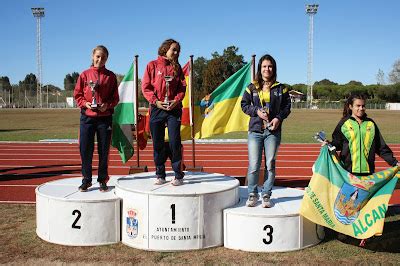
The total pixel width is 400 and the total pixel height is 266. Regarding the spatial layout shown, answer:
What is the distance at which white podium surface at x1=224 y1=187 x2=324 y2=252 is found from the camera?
447 centimetres

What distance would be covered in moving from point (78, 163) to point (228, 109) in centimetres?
Answer: 612

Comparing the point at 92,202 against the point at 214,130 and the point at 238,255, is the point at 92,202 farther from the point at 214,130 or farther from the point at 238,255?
the point at 214,130

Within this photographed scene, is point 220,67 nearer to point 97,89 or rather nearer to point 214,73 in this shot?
point 214,73

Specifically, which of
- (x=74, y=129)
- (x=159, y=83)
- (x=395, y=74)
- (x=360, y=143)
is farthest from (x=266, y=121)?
(x=395, y=74)

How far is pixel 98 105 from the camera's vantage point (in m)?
5.06

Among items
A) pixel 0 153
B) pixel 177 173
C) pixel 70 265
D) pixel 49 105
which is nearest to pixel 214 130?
pixel 177 173

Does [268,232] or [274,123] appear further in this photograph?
[274,123]

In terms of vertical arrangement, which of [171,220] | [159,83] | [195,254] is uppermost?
[159,83]

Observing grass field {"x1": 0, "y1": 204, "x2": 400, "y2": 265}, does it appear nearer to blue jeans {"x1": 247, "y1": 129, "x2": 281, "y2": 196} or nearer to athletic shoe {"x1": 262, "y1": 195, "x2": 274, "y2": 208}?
athletic shoe {"x1": 262, "y1": 195, "x2": 274, "y2": 208}

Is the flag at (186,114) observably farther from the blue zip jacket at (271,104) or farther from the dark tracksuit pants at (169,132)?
the blue zip jacket at (271,104)

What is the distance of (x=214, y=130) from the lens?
6977mm

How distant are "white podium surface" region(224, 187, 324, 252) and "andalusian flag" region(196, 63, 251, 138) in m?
2.44

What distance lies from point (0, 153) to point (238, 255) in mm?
11342

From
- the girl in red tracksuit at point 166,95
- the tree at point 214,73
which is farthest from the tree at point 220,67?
the girl in red tracksuit at point 166,95
